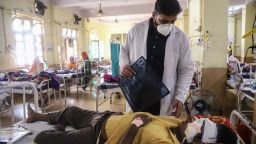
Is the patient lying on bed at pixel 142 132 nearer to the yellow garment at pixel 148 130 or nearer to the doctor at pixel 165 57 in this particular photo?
the yellow garment at pixel 148 130

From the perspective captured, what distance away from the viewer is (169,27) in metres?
1.49

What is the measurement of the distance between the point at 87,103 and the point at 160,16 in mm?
3780

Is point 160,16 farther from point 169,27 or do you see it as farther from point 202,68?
point 202,68

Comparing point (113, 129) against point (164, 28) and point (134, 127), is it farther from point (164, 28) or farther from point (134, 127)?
point (164, 28)

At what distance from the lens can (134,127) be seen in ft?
4.66

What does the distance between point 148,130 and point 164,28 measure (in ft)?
2.17

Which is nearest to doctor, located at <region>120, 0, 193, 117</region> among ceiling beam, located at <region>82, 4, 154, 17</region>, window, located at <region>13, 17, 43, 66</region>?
window, located at <region>13, 17, 43, 66</region>

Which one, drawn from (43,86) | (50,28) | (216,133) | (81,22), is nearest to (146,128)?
(216,133)

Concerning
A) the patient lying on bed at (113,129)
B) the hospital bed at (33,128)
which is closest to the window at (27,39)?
the hospital bed at (33,128)

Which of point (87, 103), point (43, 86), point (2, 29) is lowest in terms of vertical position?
point (87, 103)

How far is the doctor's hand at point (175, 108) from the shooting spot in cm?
155

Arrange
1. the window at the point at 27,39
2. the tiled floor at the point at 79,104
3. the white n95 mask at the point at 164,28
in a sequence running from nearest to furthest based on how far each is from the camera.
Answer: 1. the white n95 mask at the point at 164,28
2. the tiled floor at the point at 79,104
3. the window at the point at 27,39

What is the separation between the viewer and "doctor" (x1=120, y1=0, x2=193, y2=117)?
154 centimetres

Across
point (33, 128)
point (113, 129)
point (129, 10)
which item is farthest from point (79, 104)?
point (129, 10)
